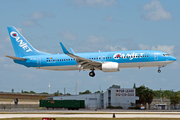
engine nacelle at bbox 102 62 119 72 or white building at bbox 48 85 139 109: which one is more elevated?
engine nacelle at bbox 102 62 119 72

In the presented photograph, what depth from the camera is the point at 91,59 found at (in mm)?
64250

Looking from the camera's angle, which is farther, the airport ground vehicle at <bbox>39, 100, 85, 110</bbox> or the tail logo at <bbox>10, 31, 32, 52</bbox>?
the airport ground vehicle at <bbox>39, 100, 85, 110</bbox>

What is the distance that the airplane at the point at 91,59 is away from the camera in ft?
199

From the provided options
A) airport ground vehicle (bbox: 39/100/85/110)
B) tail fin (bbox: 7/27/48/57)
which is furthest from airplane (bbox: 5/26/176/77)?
airport ground vehicle (bbox: 39/100/85/110)

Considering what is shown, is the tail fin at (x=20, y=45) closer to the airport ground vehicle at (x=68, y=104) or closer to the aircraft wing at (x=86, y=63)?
the aircraft wing at (x=86, y=63)

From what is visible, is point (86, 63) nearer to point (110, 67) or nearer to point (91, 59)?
point (91, 59)

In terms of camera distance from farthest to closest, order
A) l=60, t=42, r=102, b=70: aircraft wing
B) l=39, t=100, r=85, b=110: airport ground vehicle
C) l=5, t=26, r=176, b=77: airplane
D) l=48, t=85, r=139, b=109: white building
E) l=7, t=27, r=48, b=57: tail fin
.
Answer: l=48, t=85, r=139, b=109: white building → l=39, t=100, r=85, b=110: airport ground vehicle → l=7, t=27, r=48, b=57: tail fin → l=60, t=42, r=102, b=70: aircraft wing → l=5, t=26, r=176, b=77: airplane

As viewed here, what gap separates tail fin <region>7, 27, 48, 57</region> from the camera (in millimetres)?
71438

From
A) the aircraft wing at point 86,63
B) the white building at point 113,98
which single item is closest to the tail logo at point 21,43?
the aircraft wing at point 86,63

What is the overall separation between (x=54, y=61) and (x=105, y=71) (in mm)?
11692

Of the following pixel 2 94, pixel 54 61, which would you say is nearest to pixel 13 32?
pixel 54 61

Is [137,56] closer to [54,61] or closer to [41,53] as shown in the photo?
[54,61]

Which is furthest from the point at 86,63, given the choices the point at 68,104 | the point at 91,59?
the point at 68,104

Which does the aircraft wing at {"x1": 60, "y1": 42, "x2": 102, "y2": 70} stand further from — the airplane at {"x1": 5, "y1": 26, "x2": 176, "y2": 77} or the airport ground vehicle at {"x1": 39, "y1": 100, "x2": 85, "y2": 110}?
the airport ground vehicle at {"x1": 39, "y1": 100, "x2": 85, "y2": 110}
